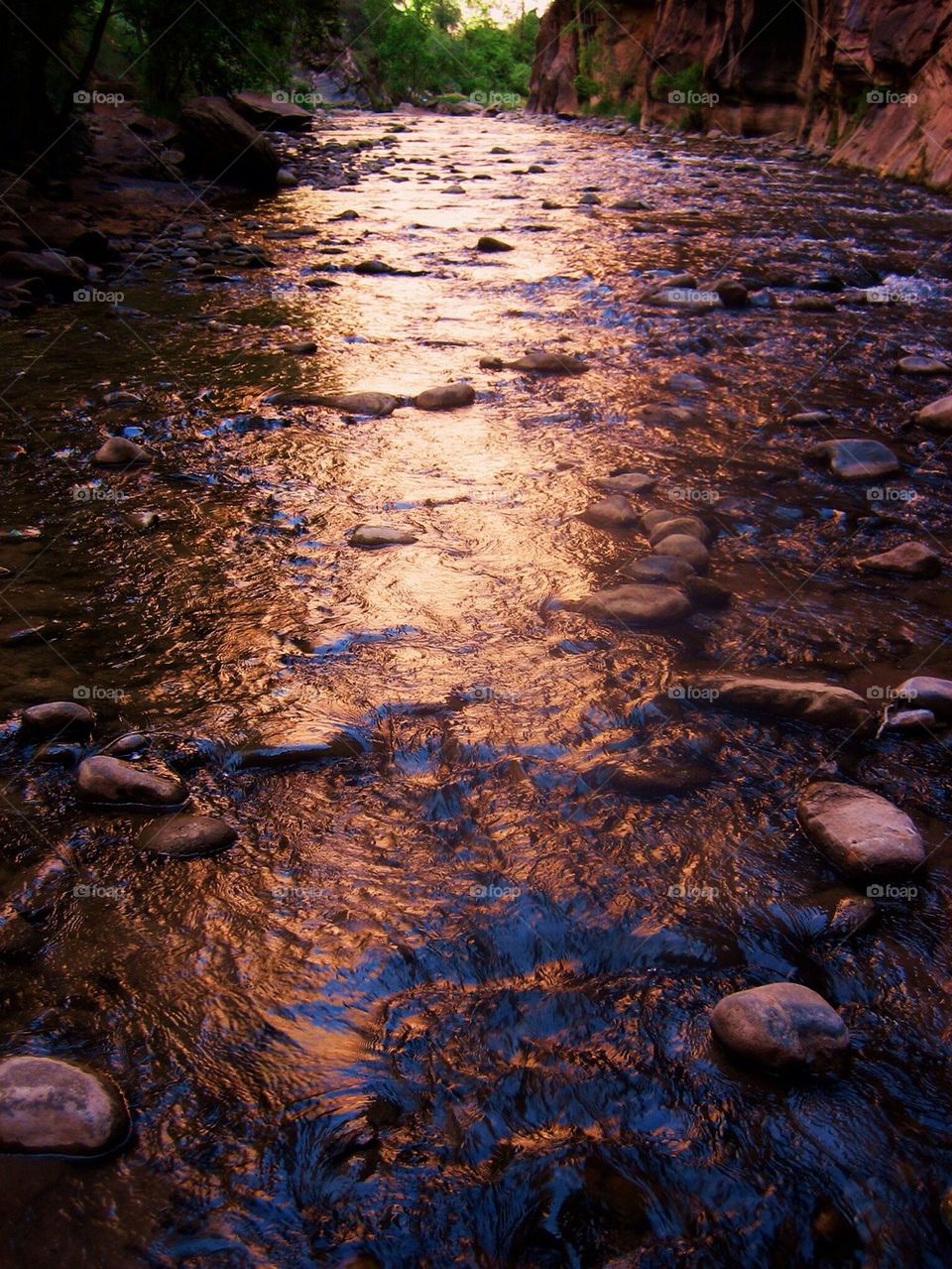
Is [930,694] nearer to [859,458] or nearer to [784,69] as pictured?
[859,458]

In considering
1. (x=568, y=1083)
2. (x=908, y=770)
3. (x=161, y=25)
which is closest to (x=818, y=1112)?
(x=568, y=1083)

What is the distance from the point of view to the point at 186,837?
199cm

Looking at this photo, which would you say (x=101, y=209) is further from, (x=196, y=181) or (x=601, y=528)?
(x=601, y=528)

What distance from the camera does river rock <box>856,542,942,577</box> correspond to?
10.4ft

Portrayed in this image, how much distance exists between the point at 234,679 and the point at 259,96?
24222 mm

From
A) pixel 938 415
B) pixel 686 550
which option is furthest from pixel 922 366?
pixel 686 550

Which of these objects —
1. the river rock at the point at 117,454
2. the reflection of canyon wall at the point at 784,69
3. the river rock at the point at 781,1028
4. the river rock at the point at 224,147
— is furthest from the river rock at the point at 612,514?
the river rock at the point at 224,147

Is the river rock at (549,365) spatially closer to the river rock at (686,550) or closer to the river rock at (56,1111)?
the river rock at (686,550)

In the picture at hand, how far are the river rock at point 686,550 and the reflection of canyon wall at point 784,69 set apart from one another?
36.9 feet

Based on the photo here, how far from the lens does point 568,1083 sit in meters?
1.53

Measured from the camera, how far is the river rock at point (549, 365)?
17.6ft

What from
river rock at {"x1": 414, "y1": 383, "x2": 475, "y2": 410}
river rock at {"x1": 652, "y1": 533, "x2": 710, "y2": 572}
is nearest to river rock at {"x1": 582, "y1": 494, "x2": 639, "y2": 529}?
river rock at {"x1": 652, "y1": 533, "x2": 710, "y2": 572}

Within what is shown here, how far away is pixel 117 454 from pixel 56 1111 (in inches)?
123

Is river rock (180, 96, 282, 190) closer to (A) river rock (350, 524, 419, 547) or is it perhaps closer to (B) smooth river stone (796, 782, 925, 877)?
(A) river rock (350, 524, 419, 547)
